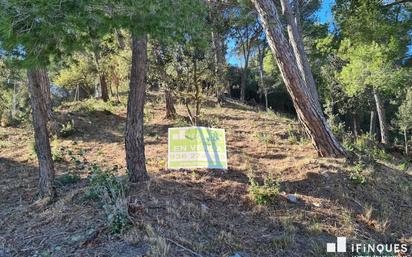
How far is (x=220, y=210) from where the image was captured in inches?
178

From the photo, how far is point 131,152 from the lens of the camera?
16.3 ft

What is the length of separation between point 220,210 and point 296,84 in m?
2.73

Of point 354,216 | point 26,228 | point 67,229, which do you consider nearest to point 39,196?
point 26,228

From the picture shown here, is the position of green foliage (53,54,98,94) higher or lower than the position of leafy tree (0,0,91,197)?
higher

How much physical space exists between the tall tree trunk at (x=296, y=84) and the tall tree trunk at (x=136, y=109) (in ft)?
7.20

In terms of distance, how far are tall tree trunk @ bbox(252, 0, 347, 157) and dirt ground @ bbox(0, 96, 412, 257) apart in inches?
12.4

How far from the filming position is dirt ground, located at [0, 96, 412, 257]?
3574 mm

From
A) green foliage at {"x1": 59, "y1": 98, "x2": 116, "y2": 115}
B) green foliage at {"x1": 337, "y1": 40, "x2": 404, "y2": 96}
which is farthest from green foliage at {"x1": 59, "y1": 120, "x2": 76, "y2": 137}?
green foliage at {"x1": 337, "y1": 40, "x2": 404, "y2": 96}

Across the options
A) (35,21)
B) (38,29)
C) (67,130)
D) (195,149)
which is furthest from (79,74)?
(35,21)

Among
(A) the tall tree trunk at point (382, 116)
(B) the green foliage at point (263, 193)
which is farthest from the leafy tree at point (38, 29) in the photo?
(A) the tall tree trunk at point (382, 116)

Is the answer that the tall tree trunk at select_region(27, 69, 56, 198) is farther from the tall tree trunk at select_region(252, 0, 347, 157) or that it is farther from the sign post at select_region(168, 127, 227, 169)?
the tall tree trunk at select_region(252, 0, 347, 157)

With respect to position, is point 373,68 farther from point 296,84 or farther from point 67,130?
point 67,130

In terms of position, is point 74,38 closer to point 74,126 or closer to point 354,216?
point 354,216

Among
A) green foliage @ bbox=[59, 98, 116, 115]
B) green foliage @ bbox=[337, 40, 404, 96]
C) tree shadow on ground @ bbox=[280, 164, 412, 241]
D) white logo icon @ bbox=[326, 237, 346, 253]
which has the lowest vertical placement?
white logo icon @ bbox=[326, 237, 346, 253]
